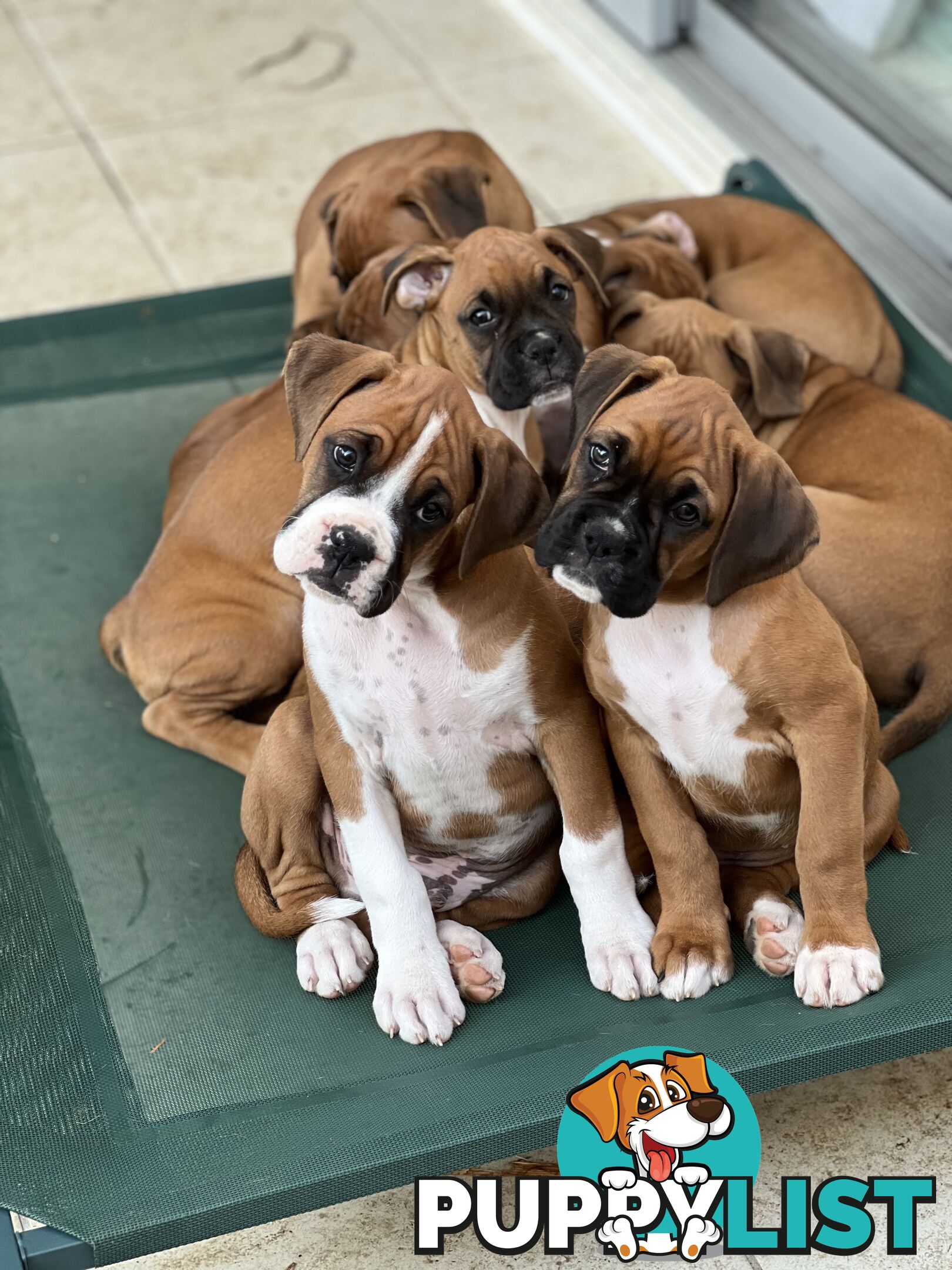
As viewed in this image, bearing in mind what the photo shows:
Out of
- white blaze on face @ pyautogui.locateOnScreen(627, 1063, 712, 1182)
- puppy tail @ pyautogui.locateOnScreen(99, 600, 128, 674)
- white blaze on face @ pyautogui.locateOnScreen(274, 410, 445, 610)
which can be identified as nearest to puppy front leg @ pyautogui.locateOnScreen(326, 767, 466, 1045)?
white blaze on face @ pyautogui.locateOnScreen(627, 1063, 712, 1182)

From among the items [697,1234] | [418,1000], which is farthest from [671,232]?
[697,1234]

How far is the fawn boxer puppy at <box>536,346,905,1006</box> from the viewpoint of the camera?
246 cm

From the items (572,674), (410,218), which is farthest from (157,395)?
(572,674)

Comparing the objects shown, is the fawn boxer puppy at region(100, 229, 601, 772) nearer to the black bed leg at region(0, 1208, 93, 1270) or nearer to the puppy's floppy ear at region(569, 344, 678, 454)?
the puppy's floppy ear at region(569, 344, 678, 454)

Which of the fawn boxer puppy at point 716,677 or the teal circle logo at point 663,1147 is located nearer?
the fawn boxer puppy at point 716,677

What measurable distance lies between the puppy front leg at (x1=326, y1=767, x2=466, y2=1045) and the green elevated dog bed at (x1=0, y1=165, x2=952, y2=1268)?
0.05 meters

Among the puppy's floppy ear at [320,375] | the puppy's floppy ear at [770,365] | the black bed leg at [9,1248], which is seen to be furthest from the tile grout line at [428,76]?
the black bed leg at [9,1248]

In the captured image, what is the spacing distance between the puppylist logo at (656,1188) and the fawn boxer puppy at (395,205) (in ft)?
6.78

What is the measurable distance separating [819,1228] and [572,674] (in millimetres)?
1048

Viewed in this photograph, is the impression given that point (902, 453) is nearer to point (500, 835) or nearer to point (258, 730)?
point (500, 835)

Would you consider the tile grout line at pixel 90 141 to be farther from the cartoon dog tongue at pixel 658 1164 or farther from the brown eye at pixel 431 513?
the cartoon dog tongue at pixel 658 1164

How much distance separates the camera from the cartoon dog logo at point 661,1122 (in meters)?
2.59

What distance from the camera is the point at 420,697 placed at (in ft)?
9.11

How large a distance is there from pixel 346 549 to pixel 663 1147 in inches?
44.1
